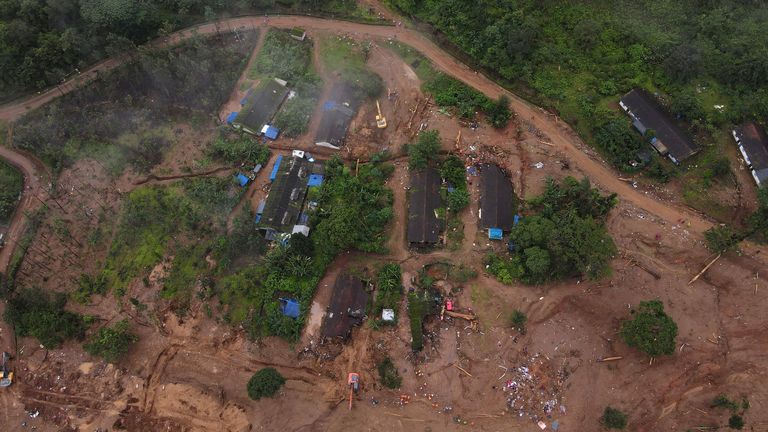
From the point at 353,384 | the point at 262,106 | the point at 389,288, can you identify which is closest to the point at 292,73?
the point at 262,106

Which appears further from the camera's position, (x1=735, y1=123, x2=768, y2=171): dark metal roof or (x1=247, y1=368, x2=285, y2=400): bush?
(x1=735, y1=123, x2=768, y2=171): dark metal roof

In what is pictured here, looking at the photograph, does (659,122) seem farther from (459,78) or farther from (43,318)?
(43,318)

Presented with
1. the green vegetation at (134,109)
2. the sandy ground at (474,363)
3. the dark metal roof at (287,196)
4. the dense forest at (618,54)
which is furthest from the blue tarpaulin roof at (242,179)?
the dense forest at (618,54)

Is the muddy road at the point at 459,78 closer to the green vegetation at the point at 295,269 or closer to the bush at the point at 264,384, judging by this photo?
the green vegetation at the point at 295,269

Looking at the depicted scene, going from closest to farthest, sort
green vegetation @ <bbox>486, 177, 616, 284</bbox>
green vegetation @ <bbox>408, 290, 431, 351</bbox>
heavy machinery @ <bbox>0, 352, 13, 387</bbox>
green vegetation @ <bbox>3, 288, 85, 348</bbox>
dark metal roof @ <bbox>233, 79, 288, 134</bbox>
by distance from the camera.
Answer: green vegetation @ <bbox>486, 177, 616, 284</bbox> → green vegetation @ <bbox>408, 290, 431, 351</bbox> → heavy machinery @ <bbox>0, 352, 13, 387</bbox> → green vegetation @ <bbox>3, 288, 85, 348</bbox> → dark metal roof @ <bbox>233, 79, 288, 134</bbox>

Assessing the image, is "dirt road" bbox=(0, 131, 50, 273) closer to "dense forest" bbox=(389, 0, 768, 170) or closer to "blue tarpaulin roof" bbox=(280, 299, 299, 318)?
"blue tarpaulin roof" bbox=(280, 299, 299, 318)

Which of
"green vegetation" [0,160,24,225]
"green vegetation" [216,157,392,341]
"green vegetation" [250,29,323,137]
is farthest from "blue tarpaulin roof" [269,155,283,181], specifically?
"green vegetation" [0,160,24,225]

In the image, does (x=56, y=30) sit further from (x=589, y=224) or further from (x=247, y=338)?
(x=589, y=224)
